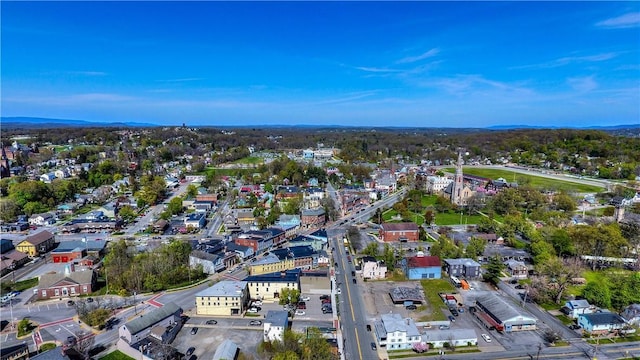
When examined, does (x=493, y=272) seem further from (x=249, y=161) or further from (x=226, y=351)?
(x=249, y=161)

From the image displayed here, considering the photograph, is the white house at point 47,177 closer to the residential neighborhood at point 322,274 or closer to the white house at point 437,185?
the residential neighborhood at point 322,274

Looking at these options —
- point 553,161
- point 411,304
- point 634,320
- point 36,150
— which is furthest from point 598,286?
point 36,150

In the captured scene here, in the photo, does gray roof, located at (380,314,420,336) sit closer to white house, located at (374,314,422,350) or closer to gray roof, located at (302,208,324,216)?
white house, located at (374,314,422,350)

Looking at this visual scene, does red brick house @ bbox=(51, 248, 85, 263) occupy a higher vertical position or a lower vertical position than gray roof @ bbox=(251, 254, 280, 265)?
lower

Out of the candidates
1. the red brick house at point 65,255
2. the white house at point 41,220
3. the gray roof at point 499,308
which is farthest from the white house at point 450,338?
the white house at point 41,220

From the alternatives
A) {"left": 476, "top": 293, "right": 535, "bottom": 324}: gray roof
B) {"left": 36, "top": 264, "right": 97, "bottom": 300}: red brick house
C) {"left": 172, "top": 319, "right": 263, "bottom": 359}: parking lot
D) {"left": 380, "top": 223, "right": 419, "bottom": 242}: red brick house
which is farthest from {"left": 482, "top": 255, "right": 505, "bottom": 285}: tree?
{"left": 36, "top": 264, "right": 97, "bottom": 300}: red brick house

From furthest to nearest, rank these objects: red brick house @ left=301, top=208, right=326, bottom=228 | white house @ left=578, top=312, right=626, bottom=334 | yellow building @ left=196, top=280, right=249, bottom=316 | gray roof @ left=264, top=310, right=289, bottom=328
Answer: red brick house @ left=301, top=208, right=326, bottom=228, yellow building @ left=196, top=280, right=249, bottom=316, white house @ left=578, top=312, right=626, bottom=334, gray roof @ left=264, top=310, right=289, bottom=328
